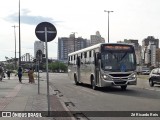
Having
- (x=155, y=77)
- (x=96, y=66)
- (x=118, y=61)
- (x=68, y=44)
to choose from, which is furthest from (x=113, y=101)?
(x=68, y=44)

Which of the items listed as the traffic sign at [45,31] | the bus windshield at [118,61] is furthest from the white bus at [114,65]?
the traffic sign at [45,31]

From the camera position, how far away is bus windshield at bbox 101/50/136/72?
27.1 metres

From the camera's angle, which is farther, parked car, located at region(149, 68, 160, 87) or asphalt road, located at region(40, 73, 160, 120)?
parked car, located at region(149, 68, 160, 87)

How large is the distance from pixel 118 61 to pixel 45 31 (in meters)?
14.1

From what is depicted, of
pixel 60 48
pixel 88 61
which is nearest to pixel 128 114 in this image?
pixel 88 61

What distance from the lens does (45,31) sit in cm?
1368

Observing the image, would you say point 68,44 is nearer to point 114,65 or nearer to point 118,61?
point 118,61

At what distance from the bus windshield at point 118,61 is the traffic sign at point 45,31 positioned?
44.6 ft

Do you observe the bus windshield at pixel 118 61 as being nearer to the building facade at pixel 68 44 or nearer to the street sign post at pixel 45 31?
the street sign post at pixel 45 31

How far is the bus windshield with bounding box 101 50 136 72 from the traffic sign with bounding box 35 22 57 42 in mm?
13594

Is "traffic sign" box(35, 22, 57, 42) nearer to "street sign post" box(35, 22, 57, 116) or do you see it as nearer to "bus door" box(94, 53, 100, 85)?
"street sign post" box(35, 22, 57, 116)

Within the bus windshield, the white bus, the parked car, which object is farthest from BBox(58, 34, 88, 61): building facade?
the bus windshield

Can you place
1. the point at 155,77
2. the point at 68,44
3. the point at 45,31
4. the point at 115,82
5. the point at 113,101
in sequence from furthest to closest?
the point at 68,44 → the point at 155,77 → the point at 115,82 → the point at 113,101 → the point at 45,31

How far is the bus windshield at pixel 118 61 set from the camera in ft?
89.0
